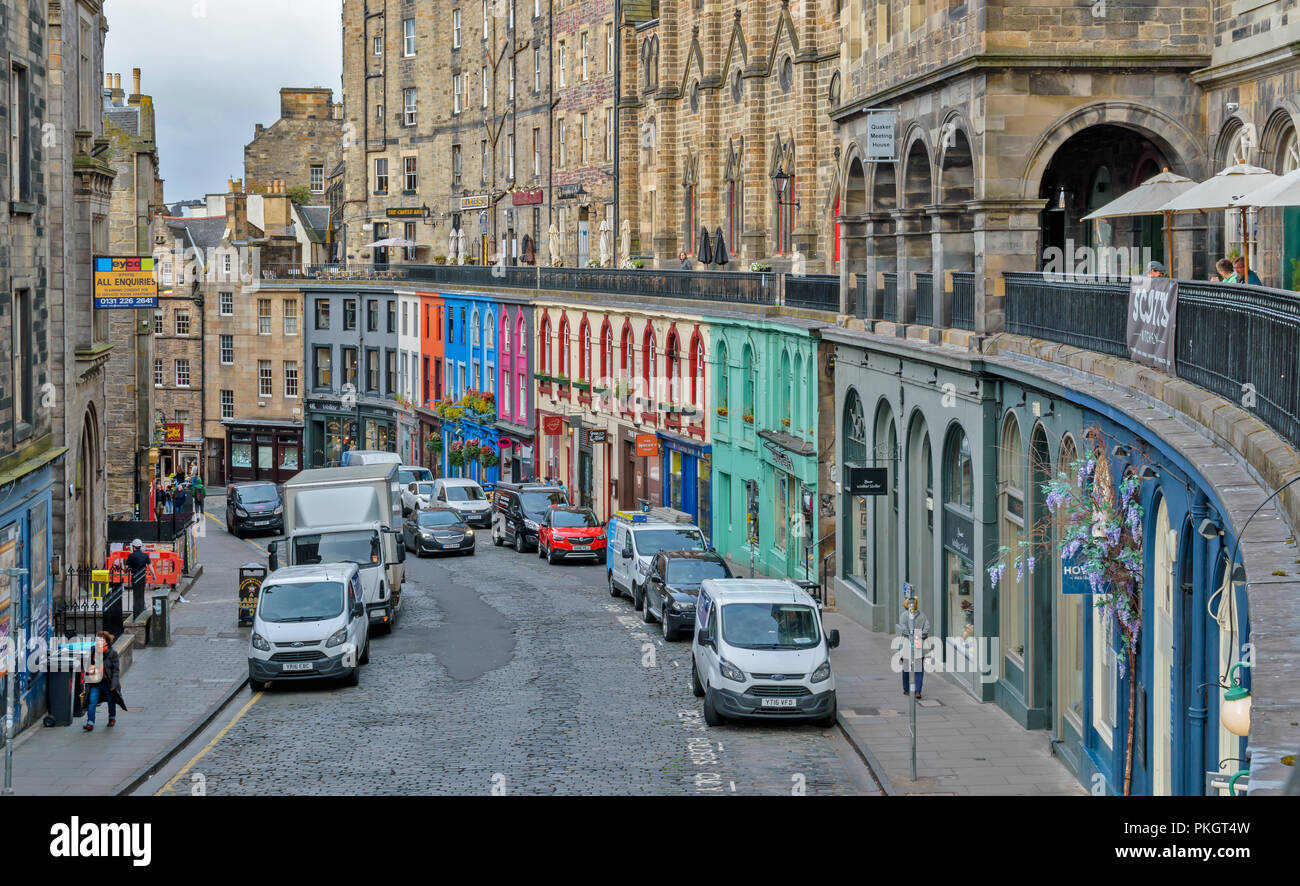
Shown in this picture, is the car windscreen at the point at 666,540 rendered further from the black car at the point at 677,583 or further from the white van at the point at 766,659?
the white van at the point at 766,659

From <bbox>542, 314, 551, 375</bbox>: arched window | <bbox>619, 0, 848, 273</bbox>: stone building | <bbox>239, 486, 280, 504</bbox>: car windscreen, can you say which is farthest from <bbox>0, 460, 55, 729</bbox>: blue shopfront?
<bbox>542, 314, 551, 375</bbox>: arched window

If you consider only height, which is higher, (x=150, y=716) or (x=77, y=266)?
(x=77, y=266)

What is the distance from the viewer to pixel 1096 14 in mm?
24203

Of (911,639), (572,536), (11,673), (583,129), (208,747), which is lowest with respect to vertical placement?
(208,747)

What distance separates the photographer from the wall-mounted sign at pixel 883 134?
29.9 m

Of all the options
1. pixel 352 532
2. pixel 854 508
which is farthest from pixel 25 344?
pixel 854 508

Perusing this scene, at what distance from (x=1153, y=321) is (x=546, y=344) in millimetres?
45215

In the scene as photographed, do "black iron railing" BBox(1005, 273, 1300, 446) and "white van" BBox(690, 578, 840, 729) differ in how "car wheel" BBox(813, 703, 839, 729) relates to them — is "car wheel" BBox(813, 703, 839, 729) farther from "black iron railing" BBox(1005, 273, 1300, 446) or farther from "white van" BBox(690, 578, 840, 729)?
"black iron railing" BBox(1005, 273, 1300, 446)

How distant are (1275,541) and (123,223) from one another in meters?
48.3

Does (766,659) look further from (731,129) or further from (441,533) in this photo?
(731,129)

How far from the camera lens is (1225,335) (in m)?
14.0

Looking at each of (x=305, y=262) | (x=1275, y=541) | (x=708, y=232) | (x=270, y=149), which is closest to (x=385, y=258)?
(x=305, y=262)

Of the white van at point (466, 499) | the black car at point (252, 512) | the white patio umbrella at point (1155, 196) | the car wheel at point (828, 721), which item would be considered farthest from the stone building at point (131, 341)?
the white patio umbrella at point (1155, 196)

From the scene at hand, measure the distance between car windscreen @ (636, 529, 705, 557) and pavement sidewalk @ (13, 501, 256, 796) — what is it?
27.0 feet
